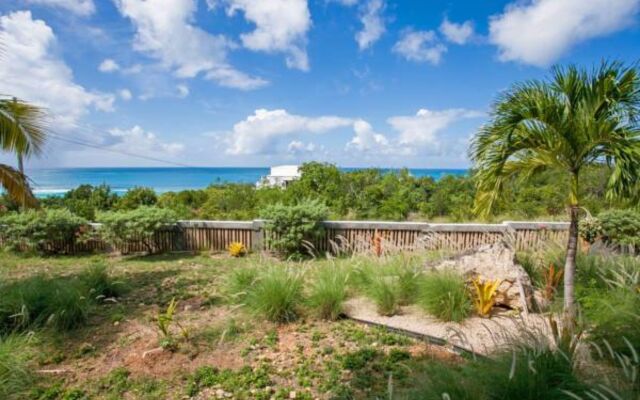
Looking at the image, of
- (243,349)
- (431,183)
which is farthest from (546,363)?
(431,183)

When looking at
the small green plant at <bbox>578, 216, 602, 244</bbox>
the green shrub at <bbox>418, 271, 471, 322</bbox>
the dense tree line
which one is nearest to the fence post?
the dense tree line

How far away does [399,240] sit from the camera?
8.38m

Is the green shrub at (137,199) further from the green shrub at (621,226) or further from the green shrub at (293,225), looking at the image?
the green shrub at (621,226)

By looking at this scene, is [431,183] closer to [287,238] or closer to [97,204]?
[287,238]

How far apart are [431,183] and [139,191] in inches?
529

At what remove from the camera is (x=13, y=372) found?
2.87 m

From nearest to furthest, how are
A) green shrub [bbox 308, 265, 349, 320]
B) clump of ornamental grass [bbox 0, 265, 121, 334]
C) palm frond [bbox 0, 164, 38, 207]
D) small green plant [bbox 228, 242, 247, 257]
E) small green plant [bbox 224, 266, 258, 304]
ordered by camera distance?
1. clump of ornamental grass [bbox 0, 265, 121, 334]
2. green shrub [bbox 308, 265, 349, 320]
3. small green plant [bbox 224, 266, 258, 304]
4. palm frond [bbox 0, 164, 38, 207]
5. small green plant [bbox 228, 242, 247, 257]

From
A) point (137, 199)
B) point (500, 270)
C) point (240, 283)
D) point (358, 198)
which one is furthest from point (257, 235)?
point (137, 199)

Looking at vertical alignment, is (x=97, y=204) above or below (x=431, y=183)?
below

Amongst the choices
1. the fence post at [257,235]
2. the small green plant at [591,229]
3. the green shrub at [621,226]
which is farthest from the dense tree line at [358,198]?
the green shrub at [621,226]

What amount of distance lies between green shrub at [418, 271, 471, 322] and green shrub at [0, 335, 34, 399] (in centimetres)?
408

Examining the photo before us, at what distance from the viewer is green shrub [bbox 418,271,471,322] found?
4.00 metres

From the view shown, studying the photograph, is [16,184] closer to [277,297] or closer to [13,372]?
[13,372]

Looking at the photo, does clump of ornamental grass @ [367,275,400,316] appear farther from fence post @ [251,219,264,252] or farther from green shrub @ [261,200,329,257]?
fence post @ [251,219,264,252]
